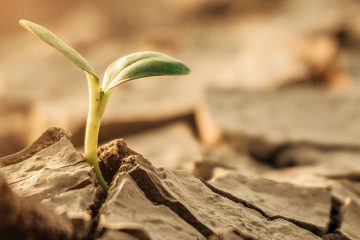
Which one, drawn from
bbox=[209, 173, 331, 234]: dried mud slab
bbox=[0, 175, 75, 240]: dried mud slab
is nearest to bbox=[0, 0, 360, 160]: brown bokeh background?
bbox=[209, 173, 331, 234]: dried mud slab

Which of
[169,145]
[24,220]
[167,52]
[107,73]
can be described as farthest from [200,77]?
[24,220]

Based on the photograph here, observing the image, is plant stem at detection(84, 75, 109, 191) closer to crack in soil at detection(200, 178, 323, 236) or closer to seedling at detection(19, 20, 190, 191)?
seedling at detection(19, 20, 190, 191)

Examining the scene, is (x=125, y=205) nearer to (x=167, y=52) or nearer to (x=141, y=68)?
(x=141, y=68)

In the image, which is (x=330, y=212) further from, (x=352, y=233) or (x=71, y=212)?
(x=71, y=212)

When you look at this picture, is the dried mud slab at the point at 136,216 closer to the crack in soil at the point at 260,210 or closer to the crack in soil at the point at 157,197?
the crack in soil at the point at 157,197

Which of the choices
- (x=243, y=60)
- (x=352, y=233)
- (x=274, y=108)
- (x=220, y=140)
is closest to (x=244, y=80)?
(x=243, y=60)
